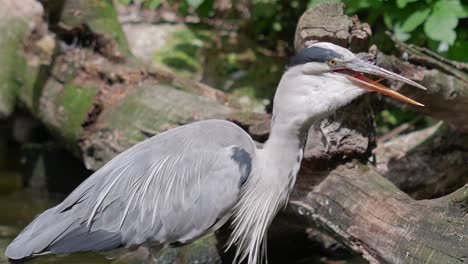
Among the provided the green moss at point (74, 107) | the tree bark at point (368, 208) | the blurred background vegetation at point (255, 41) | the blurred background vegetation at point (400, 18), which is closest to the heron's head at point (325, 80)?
the tree bark at point (368, 208)

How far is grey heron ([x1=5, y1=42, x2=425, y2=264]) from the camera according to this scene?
366 centimetres

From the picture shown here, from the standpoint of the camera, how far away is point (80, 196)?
3814mm

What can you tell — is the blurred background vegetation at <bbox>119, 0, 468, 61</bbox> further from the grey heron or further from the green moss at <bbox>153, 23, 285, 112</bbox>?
the grey heron

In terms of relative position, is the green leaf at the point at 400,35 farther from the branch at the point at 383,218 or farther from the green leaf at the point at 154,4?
the green leaf at the point at 154,4

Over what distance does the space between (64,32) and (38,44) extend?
29 cm

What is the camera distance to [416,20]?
15.6ft

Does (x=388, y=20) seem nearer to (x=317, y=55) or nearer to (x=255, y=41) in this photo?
(x=317, y=55)

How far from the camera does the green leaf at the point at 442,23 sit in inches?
178

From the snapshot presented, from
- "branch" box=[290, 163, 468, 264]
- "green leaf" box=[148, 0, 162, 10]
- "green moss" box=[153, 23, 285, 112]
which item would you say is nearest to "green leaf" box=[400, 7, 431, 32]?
"branch" box=[290, 163, 468, 264]

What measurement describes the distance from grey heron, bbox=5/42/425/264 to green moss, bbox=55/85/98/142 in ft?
4.50

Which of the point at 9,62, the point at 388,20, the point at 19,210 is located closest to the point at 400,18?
the point at 388,20

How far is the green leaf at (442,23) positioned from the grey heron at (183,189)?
1.27m

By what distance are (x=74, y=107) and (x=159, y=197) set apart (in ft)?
5.54

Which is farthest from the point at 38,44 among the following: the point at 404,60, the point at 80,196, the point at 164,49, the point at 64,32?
the point at 404,60
